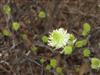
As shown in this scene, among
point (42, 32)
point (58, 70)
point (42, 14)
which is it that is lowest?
point (58, 70)

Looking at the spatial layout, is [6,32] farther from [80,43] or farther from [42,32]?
[80,43]

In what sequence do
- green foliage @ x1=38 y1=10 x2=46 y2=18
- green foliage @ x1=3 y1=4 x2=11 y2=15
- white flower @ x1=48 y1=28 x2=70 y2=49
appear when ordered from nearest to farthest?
1. white flower @ x1=48 y1=28 x2=70 y2=49
2. green foliage @ x1=3 y1=4 x2=11 y2=15
3. green foliage @ x1=38 y1=10 x2=46 y2=18

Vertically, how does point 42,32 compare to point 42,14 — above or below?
below

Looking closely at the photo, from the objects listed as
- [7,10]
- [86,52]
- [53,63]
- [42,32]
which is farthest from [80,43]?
[7,10]

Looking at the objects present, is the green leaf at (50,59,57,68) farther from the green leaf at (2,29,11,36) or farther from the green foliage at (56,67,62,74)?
the green leaf at (2,29,11,36)

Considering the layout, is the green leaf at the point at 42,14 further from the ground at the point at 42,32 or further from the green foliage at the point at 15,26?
the green foliage at the point at 15,26

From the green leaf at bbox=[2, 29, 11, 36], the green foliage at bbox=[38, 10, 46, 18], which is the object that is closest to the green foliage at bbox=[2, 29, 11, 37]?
the green leaf at bbox=[2, 29, 11, 36]

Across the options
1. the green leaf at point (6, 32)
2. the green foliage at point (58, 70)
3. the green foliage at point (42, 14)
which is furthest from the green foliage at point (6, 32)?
the green foliage at point (58, 70)

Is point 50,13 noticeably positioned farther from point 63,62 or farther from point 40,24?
point 63,62

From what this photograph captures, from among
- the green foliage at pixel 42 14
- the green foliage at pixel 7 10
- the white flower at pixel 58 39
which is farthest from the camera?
Answer: the green foliage at pixel 42 14
